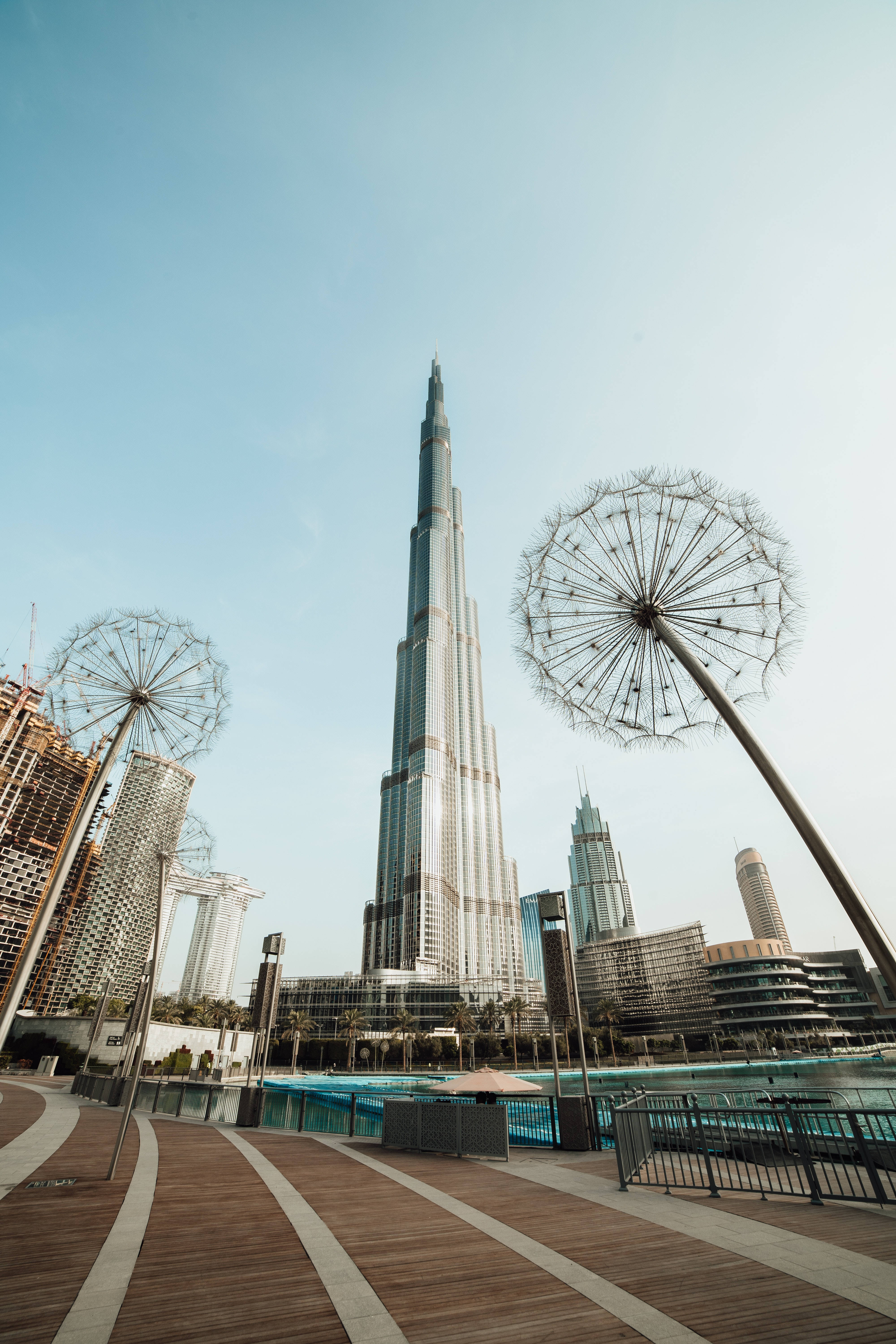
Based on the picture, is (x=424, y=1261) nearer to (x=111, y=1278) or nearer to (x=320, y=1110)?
(x=111, y=1278)

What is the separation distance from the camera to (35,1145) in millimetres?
15641

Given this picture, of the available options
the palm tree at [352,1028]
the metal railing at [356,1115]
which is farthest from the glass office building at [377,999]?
the metal railing at [356,1115]

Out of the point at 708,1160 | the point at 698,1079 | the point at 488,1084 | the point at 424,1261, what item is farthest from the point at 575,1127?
the point at 698,1079

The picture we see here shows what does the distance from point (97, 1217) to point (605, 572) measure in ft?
47.9

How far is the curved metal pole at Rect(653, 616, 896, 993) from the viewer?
703 cm

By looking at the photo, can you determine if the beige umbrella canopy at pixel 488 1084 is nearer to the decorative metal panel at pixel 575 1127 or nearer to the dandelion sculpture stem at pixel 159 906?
the decorative metal panel at pixel 575 1127

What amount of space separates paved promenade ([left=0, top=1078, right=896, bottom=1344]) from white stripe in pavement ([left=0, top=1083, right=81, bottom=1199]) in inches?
6.7

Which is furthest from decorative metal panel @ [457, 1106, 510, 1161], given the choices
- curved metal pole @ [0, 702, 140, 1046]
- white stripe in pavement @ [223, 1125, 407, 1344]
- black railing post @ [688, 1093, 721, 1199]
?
curved metal pole @ [0, 702, 140, 1046]

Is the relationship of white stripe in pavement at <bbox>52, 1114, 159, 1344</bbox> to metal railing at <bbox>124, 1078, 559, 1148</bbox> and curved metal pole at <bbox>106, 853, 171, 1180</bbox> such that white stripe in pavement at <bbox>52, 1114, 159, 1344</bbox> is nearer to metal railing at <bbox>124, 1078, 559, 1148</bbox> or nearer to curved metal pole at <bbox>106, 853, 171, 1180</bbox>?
curved metal pole at <bbox>106, 853, 171, 1180</bbox>

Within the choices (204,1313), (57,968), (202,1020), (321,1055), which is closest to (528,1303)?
(204,1313)

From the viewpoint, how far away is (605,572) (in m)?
13.6

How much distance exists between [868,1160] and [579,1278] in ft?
20.6

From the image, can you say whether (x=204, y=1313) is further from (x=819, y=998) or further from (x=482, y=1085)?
(x=819, y=998)

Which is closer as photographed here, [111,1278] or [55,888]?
[111,1278]
